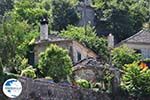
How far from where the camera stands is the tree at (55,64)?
3928cm

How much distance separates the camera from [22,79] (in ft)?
111

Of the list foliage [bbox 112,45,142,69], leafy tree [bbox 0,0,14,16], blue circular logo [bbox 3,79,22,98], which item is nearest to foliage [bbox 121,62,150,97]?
foliage [bbox 112,45,142,69]

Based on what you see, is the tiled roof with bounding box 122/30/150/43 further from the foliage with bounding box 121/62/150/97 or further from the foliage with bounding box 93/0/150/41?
the foliage with bounding box 121/62/150/97

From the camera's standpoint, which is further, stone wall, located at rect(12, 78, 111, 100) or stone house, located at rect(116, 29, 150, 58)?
stone house, located at rect(116, 29, 150, 58)

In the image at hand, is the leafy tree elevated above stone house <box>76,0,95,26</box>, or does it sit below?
above

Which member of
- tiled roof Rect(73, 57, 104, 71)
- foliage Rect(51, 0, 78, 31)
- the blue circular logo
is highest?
foliage Rect(51, 0, 78, 31)

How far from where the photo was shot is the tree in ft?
129

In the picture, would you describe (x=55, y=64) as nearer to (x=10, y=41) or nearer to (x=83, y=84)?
(x=83, y=84)

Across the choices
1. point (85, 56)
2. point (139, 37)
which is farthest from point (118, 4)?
point (85, 56)

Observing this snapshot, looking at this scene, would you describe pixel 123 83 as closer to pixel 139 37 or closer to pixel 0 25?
pixel 0 25

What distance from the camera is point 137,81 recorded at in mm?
40406

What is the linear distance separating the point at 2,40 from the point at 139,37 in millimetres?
25320

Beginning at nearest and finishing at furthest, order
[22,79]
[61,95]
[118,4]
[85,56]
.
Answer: [22,79] → [61,95] → [85,56] → [118,4]

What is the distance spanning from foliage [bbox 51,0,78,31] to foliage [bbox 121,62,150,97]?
27.5 metres
